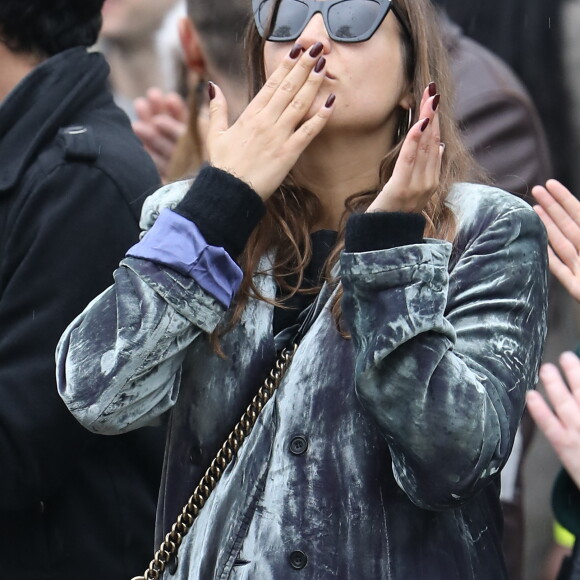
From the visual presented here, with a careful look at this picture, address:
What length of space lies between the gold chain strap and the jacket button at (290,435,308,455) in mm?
105

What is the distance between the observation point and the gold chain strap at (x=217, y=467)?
7.52ft

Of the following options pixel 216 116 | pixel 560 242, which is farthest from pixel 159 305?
pixel 560 242

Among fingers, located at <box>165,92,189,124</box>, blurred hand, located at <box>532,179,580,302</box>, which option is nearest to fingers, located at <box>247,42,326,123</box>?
blurred hand, located at <box>532,179,580,302</box>

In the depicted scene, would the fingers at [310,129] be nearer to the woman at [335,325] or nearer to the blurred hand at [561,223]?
the woman at [335,325]

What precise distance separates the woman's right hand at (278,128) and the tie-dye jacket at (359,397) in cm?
24

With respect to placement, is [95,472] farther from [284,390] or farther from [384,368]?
[384,368]

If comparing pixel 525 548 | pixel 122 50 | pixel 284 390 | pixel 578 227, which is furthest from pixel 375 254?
pixel 122 50

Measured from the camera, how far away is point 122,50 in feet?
18.9

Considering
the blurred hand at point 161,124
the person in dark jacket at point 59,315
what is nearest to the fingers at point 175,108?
the blurred hand at point 161,124

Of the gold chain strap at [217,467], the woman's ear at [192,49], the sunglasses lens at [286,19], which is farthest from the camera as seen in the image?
the woman's ear at [192,49]

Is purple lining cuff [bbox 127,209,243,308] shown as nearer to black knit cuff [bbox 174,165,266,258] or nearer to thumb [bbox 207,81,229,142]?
black knit cuff [bbox 174,165,266,258]

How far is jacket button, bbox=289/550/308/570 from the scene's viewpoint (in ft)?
7.14

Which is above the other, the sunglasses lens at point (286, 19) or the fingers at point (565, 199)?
the sunglasses lens at point (286, 19)

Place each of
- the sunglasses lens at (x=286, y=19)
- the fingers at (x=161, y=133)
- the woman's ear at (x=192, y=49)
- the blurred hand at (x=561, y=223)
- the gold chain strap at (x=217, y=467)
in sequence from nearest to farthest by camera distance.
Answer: the gold chain strap at (x=217, y=467), the sunglasses lens at (x=286, y=19), the blurred hand at (x=561, y=223), the woman's ear at (x=192, y=49), the fingers at (x=161, y=133)
